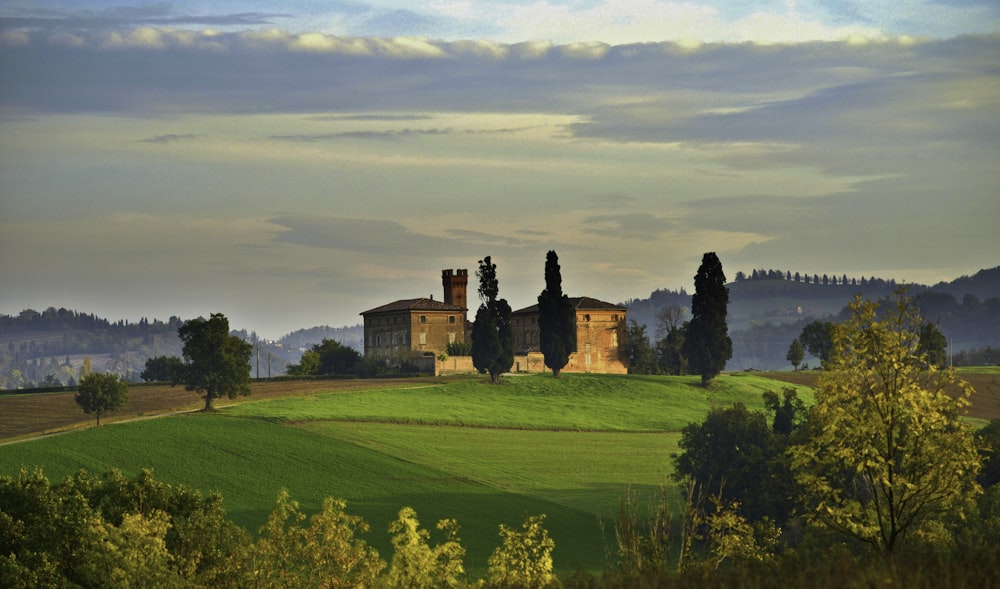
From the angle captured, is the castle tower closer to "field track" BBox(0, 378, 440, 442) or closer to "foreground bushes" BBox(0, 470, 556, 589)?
"field track" BBox(0, 378, 440, 442)

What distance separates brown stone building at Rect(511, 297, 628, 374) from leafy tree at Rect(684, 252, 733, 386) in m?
14.7

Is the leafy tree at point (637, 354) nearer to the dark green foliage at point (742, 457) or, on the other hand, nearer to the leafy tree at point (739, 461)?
the dark green foliage at point (742, 457)

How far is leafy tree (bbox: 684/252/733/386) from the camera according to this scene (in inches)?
4341

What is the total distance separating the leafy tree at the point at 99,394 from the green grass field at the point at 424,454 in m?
3.70

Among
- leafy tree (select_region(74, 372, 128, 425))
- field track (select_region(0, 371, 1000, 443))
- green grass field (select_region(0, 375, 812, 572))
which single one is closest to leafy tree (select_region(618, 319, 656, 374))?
green grass field (select_region(0, 375, 812, 572))

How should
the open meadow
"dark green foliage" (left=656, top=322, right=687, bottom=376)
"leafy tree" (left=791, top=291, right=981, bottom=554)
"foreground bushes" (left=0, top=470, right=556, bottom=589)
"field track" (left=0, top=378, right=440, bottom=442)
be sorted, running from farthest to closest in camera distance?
"dark green foliage" (left=656, top=322, right=687, bottom=376), "field track" (left=0, top=378, right=440, bottom=442), the open meadow, "foreground bushes" (left=0, top=470, right=556, bottom=589), "leafy tree" (left=791, top=291, right=981, bottom=554)

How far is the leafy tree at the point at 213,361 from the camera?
8162 cm

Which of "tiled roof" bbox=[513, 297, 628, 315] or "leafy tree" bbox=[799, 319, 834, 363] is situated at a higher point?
"tiled roof" bbox=[513, 297, 628, 315]

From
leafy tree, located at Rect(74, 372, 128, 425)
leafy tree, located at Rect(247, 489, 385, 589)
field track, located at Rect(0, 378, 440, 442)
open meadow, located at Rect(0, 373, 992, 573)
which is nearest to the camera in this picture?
leafy tree, located at Rect(247, 489, 385, 589)

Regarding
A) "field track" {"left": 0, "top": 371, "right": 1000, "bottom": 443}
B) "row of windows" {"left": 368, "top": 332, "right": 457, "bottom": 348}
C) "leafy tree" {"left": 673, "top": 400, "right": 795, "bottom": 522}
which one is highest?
"row of windows" {"left": 368, "top": 332, "right": 457, "bottom": 348}

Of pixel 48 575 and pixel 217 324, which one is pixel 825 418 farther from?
pixel 217 324

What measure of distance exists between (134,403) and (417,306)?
3943cm

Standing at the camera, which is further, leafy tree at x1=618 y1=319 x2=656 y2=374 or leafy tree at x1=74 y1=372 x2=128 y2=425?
leafy tree at x1=618 y1=319 x2=656 y2=374

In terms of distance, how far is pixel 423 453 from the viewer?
7544 centimetres
